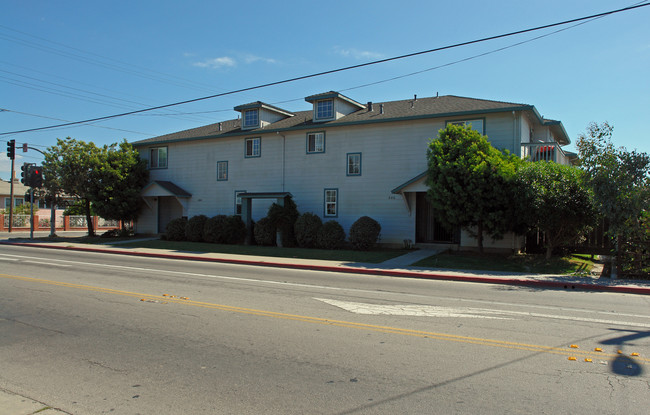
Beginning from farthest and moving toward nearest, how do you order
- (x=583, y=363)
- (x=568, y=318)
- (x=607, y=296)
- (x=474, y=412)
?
(x=607, y=296) → (x=568, y=318) → (x=583, y=363) → (x=474, y=412)

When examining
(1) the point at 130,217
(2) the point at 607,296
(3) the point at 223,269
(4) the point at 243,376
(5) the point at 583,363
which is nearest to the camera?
(4) the point at 243,376

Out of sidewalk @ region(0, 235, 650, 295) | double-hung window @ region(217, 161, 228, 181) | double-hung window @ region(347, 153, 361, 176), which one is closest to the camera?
sidewalk @ region(0, 235, 650, 295)

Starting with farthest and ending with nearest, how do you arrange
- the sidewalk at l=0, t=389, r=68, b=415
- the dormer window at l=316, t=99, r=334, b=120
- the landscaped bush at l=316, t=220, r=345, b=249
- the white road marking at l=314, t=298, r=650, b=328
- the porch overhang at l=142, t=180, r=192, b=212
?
the porch overhang at l=142, t=180, r=192, b=212
the dormer window at l=316, t=99, r=334, b=120
the landscaped bush at l=316, t=220, r=345, b=249
the white road marking at l=314, t=298, r=650, b=328
the sidewalk at l=0, t=389, r=68, b=415

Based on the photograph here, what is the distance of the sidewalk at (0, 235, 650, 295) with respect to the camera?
12.2m

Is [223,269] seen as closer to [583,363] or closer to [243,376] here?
[243,376]

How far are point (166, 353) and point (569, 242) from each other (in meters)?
15.1

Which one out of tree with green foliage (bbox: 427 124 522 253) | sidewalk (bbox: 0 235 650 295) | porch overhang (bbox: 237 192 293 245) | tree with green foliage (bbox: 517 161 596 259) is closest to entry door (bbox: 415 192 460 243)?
sidewalk (bbox: 0 235 650 295)

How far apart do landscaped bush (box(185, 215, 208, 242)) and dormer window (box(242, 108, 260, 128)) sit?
618cm

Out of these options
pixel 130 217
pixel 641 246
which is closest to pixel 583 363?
pixel 641 246

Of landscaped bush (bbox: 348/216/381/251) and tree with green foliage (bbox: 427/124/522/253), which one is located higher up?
tree with green foliage (bbox: 427/124/522/253)

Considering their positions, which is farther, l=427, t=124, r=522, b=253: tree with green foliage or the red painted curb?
l=427, t=124, r=522, b=253: tree with green foliage

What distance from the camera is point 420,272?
47.9 feet

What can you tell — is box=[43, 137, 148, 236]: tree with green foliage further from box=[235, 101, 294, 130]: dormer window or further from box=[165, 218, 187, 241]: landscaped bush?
box=[235, 101, 294, 130]: dormer window

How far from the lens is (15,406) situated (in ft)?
14.0
